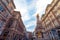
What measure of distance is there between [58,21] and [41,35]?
704 centimetres

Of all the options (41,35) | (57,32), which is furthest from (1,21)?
(41,35)

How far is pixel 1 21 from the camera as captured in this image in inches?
635

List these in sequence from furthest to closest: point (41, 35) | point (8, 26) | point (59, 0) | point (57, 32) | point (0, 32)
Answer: point (41, 35) < point (59, 0) < point (8, 26) < point (57, 32) < point (0, 32)

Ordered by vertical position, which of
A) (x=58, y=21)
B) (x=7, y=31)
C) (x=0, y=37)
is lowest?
(x=0, y=37)

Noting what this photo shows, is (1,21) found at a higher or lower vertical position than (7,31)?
higher

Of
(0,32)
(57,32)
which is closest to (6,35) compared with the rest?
(0,32)

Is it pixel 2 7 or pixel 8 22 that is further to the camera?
pixel 8 22

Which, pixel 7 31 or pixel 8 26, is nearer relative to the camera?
pixel 7 31

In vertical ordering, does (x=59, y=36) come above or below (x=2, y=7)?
below

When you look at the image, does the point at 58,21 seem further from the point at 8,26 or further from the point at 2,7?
the point at 2,7

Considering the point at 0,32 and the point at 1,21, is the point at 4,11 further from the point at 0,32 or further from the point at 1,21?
the point at 0,32

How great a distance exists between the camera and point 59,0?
2016 cm

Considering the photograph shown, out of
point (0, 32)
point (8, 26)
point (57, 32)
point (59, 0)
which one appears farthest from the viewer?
point (59, 0)

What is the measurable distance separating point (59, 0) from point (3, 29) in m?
14.5
